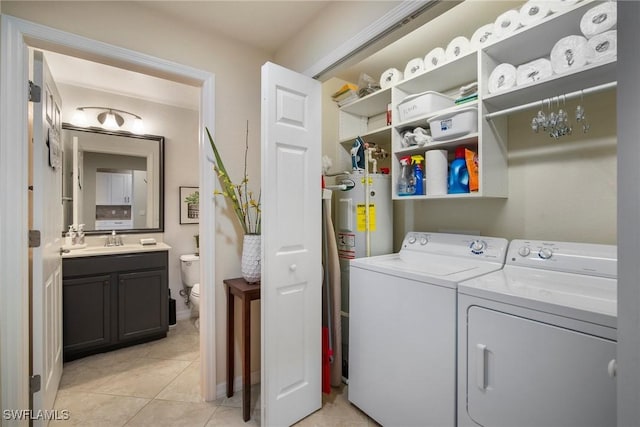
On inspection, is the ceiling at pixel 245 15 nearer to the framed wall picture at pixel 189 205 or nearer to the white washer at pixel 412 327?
the white washer at pixel 412 327

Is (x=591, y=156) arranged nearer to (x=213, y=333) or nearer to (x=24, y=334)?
(x=213, y=333)

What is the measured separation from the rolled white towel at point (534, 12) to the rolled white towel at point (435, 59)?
16.8 inches

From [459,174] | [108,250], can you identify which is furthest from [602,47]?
[108,250]

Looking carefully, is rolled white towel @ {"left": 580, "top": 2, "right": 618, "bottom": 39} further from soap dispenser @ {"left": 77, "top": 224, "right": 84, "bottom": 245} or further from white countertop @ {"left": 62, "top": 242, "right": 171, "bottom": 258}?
soap dispenser @ {"left": 77, "top": 224, "right": 84, "bottom": 245}

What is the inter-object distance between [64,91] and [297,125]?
268 cm

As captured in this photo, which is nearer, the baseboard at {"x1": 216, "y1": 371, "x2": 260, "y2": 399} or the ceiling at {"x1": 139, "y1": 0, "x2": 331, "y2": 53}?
the ceiling at {"x1": 139, "y1": 0, "x2": 331, "y2": 53}

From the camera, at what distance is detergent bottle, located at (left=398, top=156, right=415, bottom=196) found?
6.49 ft

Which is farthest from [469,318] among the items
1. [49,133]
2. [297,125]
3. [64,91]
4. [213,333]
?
[64,91]

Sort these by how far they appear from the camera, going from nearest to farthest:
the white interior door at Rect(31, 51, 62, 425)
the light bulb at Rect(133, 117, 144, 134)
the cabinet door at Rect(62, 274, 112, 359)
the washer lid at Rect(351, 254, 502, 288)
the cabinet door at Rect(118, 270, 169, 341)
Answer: the washer lid at Rect(351, 254, 502, 288) < the white interior door at Rect(31, 51, 62, 425) < the cabinet door at Rect(62, 274, 112, 359) < the cabinet door at Rect(118, 270, 169, 341) < the light bulb at Rect(133, 117, 144, 134)

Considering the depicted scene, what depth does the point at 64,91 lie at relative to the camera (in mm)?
2814

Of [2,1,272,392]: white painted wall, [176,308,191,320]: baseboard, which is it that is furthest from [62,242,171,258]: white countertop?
[2,1,272,392]: white painted wall

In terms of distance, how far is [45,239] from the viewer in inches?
62.7

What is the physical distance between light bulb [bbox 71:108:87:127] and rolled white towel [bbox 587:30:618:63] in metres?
3.90

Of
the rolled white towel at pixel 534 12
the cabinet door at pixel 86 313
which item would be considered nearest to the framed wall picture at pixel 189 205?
the cabinet door at pixel 86 313
